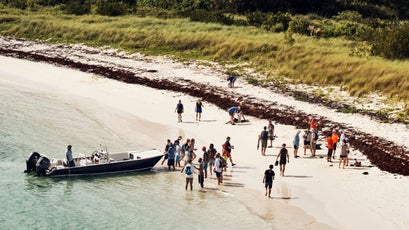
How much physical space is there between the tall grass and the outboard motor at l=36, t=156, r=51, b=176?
18.7 meters

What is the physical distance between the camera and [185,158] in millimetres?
24875

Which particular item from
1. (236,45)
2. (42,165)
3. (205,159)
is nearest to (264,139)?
(205,159)

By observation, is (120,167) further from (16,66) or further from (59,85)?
(16,66)

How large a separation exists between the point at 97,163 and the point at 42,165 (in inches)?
87.5

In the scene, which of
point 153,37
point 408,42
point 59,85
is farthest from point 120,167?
point 153,37

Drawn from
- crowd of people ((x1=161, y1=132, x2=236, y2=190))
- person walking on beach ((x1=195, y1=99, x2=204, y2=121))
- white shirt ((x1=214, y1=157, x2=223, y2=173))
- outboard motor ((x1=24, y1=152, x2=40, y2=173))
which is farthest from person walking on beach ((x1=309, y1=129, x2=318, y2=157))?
outboard motor ((x1=24, y1=152, x2=40, y2=173))

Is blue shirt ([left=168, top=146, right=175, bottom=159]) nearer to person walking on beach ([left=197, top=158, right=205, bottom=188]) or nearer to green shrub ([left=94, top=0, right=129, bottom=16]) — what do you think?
person walking on beach ([left=197, top=158, right=205, bottom=188])

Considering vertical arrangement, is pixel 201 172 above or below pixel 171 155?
below

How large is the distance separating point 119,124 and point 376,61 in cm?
1776

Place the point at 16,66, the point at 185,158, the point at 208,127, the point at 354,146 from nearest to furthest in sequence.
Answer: the point at 185,158 < the point at 354,146 < the point at 208,127 < the point at 16,66

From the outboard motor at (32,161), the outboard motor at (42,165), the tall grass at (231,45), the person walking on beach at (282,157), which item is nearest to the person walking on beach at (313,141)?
the person walking on beach at (282,157)

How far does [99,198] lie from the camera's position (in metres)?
22.7

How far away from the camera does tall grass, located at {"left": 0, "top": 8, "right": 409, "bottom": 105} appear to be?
37.2 m

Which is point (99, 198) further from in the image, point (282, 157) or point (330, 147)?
point (330, 147)
